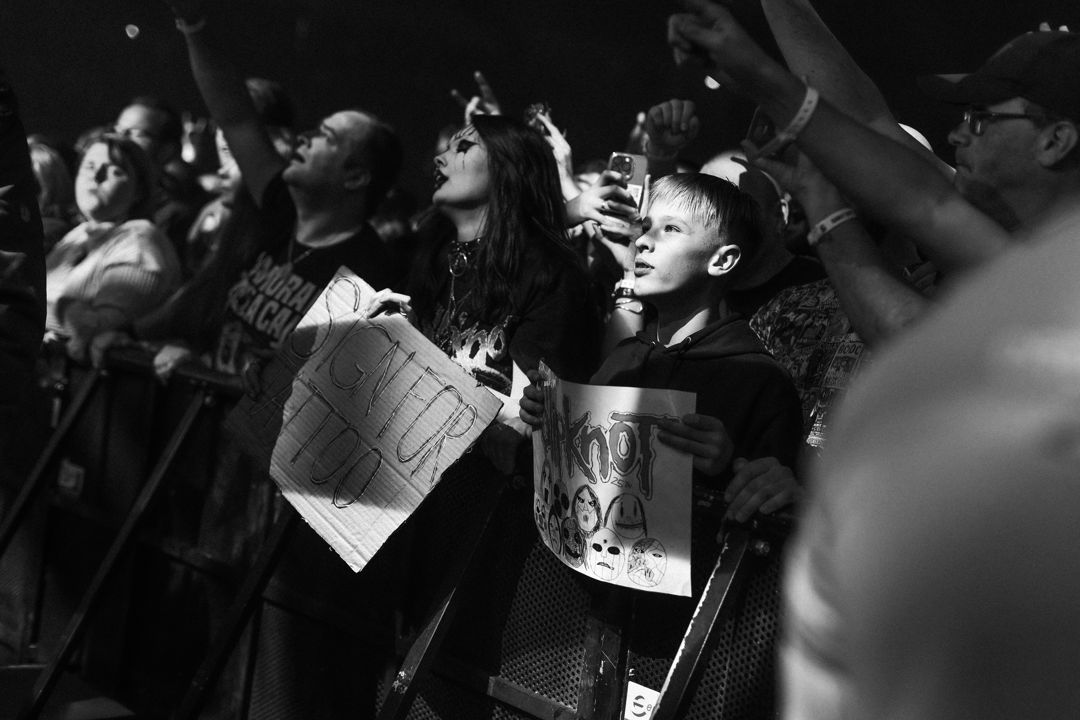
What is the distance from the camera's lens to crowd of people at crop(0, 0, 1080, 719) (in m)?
0.47

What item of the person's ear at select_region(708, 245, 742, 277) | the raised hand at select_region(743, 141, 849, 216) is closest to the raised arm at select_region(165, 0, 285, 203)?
the person's ear at select_region(708, 245, 742, 277)

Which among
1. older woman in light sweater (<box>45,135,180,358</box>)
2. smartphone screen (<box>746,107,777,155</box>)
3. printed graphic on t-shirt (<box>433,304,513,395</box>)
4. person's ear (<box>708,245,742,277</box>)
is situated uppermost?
smartphone screen (<box>746,107,777,155</box>)

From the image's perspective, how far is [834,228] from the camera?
2.12 m

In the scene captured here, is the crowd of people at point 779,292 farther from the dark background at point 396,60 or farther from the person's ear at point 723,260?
the dark background at point 396,60

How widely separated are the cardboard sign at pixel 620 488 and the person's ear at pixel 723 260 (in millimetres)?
654

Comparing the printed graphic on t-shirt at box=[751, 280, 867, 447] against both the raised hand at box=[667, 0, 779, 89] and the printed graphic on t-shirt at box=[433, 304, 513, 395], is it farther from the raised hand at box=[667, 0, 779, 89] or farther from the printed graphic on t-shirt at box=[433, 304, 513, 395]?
the raised hand at box=[667, 0, 779, 89]

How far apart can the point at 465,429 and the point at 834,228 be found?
935 millimetres

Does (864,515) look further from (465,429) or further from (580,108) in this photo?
(580,108)

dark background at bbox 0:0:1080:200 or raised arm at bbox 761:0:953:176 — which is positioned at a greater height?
raised arm at bbox 761:0:953:176

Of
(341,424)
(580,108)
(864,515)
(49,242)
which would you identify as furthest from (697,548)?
(580,108)

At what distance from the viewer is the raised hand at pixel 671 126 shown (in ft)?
11.3

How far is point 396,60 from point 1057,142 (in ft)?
25.8

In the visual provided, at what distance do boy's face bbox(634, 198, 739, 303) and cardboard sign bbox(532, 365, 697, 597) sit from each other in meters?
0.55

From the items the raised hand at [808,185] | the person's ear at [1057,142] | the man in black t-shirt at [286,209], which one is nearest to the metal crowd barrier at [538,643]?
the raised hand at [808,185]
